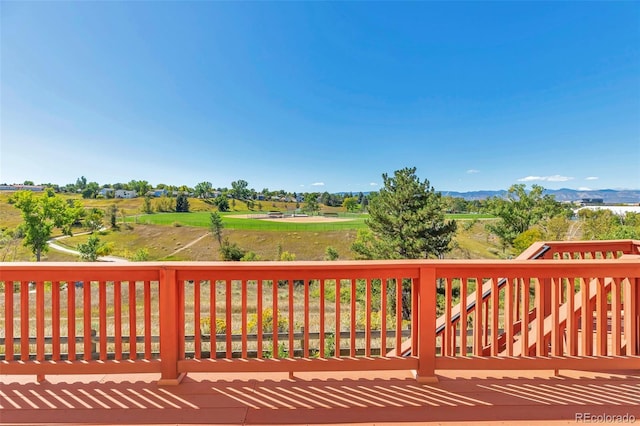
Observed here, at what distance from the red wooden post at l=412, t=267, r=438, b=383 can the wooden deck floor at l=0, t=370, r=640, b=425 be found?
0.30ft

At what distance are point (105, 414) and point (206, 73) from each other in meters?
11.3

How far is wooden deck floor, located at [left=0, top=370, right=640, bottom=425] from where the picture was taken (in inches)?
61.0

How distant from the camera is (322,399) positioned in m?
1.70

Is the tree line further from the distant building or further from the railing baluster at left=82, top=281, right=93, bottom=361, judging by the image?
the railing baluster at left=82, top=281, right=93, bottom=361

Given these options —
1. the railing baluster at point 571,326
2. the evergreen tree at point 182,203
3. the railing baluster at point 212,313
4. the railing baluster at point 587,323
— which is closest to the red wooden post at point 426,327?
the railing baluster at point 571,326

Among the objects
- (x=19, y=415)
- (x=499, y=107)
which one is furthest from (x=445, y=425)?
(x=499, y=107)

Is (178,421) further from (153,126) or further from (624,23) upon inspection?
(153,126)

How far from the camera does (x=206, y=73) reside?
1001 centimetres

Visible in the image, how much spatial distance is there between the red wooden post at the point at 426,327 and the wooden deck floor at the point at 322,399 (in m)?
0.09

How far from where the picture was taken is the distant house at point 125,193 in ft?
108

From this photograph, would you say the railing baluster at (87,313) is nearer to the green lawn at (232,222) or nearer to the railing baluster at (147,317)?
the railing baluster at (147,317)

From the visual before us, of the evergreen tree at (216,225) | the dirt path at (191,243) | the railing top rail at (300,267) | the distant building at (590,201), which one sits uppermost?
the distant building at (590,201)

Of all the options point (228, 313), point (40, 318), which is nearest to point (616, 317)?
point (228, 313)

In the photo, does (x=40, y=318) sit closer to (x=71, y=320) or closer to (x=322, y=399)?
(x=71, y=320)
